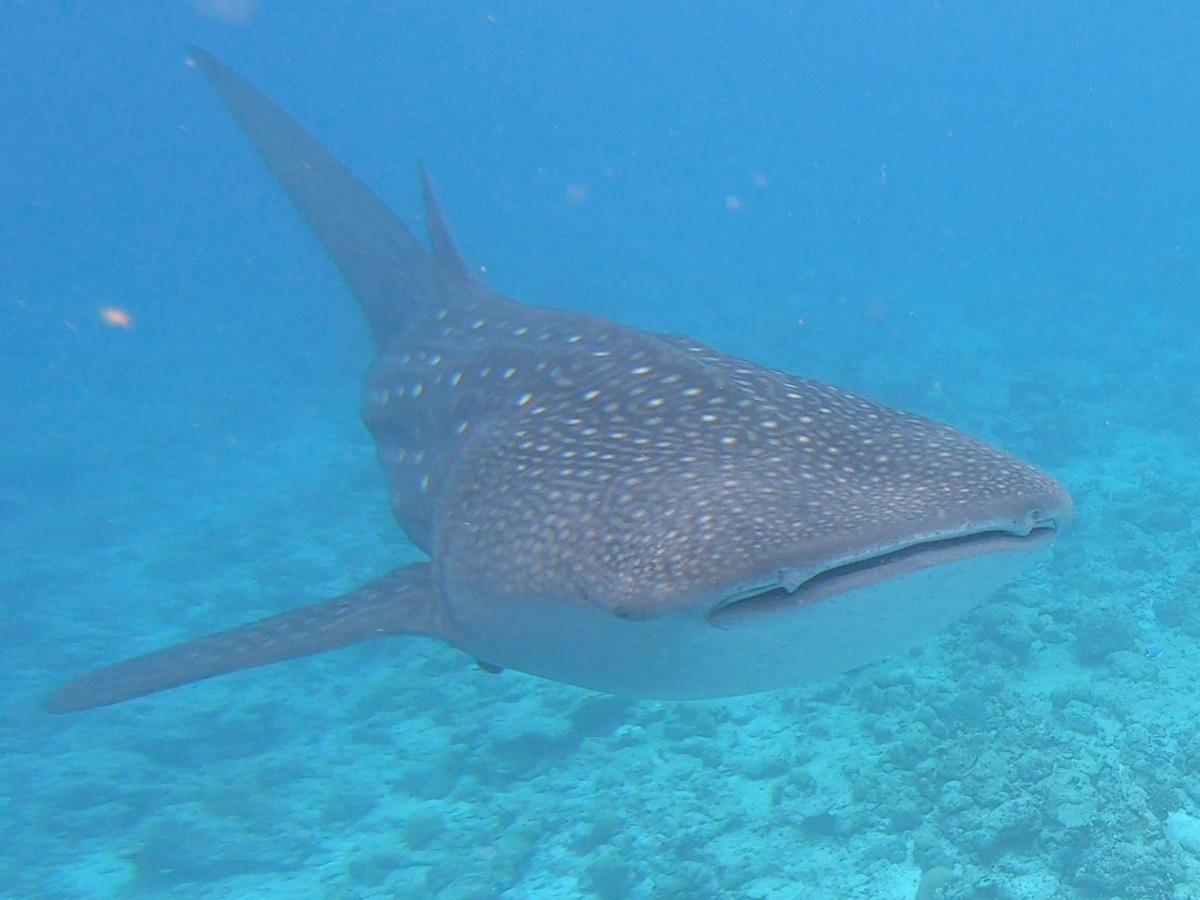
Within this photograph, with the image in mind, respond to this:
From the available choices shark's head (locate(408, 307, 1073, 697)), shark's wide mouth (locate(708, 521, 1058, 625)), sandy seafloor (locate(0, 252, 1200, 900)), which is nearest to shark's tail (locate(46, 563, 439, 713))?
shark's head (locate(408, 307, 1073, 697))

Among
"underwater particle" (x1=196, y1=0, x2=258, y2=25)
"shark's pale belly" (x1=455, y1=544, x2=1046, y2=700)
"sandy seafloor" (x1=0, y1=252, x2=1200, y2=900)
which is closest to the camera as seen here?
"shark's pale belly" (x1=455, y1=544, x2=1046, y2=700)

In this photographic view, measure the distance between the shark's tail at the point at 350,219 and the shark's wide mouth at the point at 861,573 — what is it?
4.96 meters

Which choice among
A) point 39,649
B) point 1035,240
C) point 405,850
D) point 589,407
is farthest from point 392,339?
point 1035,240

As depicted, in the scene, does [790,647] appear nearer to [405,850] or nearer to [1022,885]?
[1022,885]

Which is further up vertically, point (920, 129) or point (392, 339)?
point (920, 129)

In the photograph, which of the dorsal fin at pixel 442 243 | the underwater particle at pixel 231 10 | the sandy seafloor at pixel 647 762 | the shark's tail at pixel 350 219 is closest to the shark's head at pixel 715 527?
the dorsal fin at pixel 442 243

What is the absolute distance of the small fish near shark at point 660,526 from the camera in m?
2.52

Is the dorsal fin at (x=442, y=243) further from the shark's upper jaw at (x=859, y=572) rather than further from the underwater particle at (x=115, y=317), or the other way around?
the underwater particle at (x=115, y=317)

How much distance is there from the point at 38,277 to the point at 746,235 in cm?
8924

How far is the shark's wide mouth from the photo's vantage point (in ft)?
7.98

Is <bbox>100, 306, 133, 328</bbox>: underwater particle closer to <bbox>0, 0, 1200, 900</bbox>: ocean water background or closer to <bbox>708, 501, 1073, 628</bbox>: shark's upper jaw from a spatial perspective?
<bbox>0, 0, 1200, 900</bbox>: ocean water background

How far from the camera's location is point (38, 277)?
→ 102 m

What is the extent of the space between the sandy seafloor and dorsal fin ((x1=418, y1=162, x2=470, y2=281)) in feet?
14.2

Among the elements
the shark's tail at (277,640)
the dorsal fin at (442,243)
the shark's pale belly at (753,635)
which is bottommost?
the shark's pale belly at (753,635)
